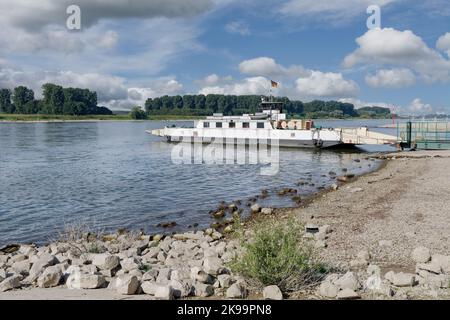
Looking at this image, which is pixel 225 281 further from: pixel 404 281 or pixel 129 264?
pixel 404 281

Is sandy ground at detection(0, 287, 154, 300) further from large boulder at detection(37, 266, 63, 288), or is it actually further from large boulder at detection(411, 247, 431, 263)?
large boulder at detection(411, 247, 431, 263)

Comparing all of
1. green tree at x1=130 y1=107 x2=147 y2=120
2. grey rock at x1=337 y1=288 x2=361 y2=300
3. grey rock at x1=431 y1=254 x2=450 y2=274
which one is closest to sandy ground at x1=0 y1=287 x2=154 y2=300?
grey rock at x1=337 y1=288 x2=361 y2=300

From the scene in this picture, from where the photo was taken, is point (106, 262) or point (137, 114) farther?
point (137, 114)

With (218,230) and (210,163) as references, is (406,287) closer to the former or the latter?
(218,230)

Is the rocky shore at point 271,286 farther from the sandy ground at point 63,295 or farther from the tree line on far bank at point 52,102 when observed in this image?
the tree line on far bank at point 52,102

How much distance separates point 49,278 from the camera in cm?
810

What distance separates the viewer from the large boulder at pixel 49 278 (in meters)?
8.05

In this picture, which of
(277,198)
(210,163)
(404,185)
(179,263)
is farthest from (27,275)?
(210,163)

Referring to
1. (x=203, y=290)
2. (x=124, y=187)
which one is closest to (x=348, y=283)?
(x=203, y=290)

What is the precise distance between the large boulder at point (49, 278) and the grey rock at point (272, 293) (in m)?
4.11

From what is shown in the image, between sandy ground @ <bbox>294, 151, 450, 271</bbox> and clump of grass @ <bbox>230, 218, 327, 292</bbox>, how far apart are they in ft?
7.76

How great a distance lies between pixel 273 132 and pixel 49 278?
44.9m

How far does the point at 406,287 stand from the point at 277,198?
15051 mm

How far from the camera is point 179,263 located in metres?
10.3
